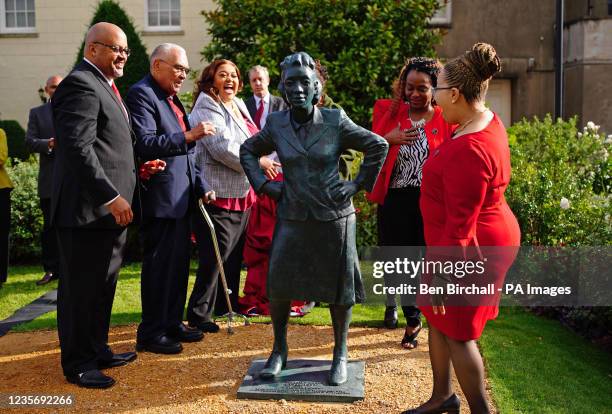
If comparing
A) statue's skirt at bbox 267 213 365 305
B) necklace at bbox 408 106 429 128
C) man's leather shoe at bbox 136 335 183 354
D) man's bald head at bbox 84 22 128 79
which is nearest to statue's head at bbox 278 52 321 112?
statue's skirt at bbox 267 213 365 305

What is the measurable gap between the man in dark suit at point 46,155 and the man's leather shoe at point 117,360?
115 inches

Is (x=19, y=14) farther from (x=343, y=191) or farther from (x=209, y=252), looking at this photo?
(x=343, y=191)

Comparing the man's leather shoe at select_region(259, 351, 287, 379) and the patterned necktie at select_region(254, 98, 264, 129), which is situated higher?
the patterned necktie at select_region(254, 98, 264, 129)

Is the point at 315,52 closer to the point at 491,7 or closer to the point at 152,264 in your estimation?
the point at 152,264

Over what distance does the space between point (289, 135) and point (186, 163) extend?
1413mm

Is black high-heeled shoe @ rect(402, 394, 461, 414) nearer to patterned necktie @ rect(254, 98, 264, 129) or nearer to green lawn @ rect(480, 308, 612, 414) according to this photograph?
green lawn @ rect(480, 308, 612, 414)

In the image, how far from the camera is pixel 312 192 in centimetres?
402

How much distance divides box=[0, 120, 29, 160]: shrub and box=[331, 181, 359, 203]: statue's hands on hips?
1291 centimetres

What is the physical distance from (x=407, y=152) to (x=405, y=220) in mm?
557

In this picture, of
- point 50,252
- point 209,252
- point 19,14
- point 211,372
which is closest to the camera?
point 211,372

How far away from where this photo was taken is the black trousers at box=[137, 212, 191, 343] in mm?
5055

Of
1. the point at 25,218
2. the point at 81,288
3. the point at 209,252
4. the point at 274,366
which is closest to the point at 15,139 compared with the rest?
the point at 25,218

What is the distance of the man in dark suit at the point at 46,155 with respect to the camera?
24.3 feet

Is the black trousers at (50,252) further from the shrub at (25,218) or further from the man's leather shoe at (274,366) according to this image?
the man's leather shoe at (274,366)
